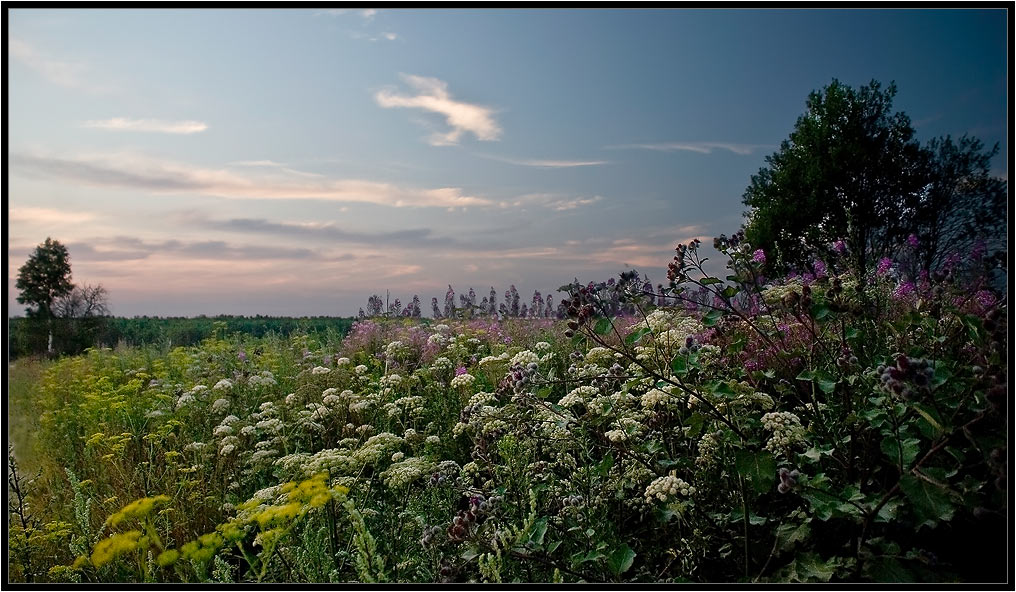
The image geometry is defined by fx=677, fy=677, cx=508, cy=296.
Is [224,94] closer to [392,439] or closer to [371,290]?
[371,290]

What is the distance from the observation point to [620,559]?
6.77 ft

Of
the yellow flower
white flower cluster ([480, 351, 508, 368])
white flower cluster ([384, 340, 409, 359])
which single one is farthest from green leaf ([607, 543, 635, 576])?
white flower cluster ([384, 340, 409, 359])

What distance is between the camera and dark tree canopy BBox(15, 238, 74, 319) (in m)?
3.05

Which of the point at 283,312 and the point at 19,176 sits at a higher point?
the point at 19,176

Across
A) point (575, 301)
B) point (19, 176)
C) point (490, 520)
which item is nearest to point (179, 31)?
point (19, 176)

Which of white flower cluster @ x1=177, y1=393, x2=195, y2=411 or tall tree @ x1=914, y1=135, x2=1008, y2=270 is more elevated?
tall tree @ x1=914, y1=135, x2=1008, y2=270

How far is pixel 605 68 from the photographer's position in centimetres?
289

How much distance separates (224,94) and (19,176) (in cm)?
85

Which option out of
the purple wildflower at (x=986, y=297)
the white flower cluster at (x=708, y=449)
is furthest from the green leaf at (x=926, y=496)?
the purple wildflower at (x=986, y=297)

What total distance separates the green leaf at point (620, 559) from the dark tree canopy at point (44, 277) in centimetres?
270

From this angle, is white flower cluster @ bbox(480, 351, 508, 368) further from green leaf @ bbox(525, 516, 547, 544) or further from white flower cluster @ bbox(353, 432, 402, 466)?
green leaf @ bbox(525, 516, 547, 544)

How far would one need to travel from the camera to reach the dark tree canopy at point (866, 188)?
3080 millimetres

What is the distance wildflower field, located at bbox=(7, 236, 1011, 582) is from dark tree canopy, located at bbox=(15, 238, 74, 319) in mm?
911

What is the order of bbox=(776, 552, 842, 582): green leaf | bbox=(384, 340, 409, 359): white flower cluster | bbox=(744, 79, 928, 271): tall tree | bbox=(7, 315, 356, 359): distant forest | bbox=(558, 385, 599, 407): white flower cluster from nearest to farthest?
bbox=(776, 552, 842, 582): green leaf, bbox=(558, 385, 599, 407): white flower cluster, bbox=(744, 79, 928, 271): tall tree, bbox=(384, 340, 409, 359): white flower cluster, bbox=(7, 315, 356, 359): distant forest
